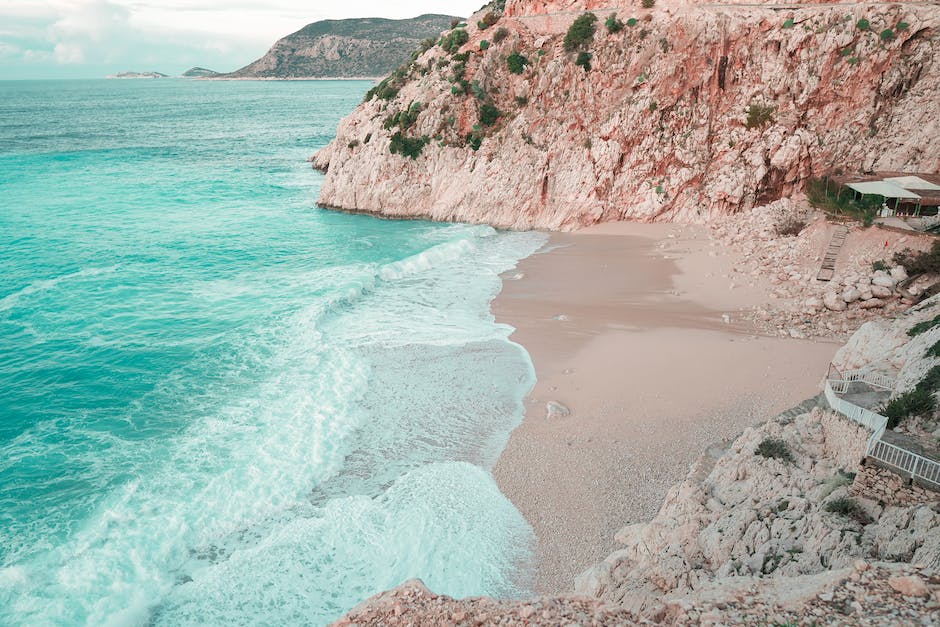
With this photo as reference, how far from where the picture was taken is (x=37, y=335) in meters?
19.0

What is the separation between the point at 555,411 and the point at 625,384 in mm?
2404

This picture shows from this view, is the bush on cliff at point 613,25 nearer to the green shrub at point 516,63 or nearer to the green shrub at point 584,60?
the green shrub at point 584,60

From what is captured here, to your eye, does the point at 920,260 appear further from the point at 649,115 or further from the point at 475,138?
the point at 475,138

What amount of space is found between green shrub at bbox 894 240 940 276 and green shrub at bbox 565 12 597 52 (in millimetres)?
20051

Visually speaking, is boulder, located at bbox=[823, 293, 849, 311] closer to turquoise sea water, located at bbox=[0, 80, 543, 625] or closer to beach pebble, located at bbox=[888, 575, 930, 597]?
turquoise sea water, located at bbox=[0, 80, 543, 625]

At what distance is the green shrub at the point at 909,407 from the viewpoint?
919cm

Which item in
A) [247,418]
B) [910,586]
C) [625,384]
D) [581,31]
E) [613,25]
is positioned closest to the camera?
[910,586]

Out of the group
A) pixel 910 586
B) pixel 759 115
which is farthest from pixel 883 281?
pixel 910 586

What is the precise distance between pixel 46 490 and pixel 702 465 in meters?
13.5

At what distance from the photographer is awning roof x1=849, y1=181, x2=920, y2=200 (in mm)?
22000

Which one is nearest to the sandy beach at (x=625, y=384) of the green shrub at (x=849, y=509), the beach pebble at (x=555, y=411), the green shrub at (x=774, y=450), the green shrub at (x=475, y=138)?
the beach pebble at (x=555, y=411)

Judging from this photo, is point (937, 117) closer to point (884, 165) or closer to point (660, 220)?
point (884, 165)

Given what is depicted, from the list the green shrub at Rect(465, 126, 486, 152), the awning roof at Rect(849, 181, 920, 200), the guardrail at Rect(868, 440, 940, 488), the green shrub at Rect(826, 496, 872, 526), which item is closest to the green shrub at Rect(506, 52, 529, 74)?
the green shrub at Rect(465, 126, 486, 152)

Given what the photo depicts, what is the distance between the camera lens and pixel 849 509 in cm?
791
